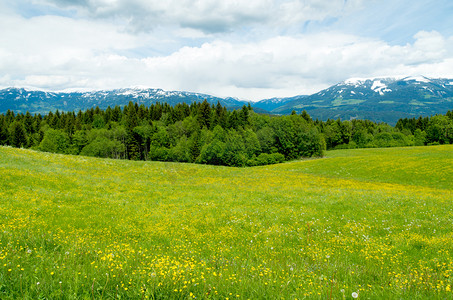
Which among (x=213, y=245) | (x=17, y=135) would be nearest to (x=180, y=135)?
(x=17, y=135)

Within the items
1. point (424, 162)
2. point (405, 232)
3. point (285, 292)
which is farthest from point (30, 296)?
point (424, 162)

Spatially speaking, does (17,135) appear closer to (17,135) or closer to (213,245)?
(17,135)

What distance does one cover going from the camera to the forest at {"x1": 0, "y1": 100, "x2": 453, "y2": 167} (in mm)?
86312

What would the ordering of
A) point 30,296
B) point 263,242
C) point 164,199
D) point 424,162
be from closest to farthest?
point 30,296 → point 263,242 → point 164,199 → point 424,162

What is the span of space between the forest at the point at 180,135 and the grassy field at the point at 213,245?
218 ft

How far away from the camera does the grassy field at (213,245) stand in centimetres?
423

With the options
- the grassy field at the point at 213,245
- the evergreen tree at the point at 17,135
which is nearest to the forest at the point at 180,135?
the evergreen tree at the point at 17,135

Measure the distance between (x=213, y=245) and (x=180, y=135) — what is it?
8906cm

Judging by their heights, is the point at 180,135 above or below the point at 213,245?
above

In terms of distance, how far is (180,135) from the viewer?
95.4m

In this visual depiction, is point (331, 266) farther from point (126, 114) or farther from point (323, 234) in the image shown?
point (126, 114)

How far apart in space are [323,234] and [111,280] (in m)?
8.58

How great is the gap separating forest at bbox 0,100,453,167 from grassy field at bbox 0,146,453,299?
66.6 m

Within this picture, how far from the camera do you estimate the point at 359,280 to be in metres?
5.64
